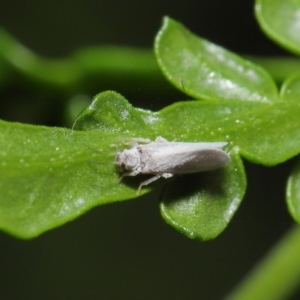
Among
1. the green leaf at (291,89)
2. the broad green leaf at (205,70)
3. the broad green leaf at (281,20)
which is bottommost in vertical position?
the broad green leaf at (205,70)

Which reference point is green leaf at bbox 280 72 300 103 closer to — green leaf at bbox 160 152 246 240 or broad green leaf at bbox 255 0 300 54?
broad green leaf at bbox 255 0 300 54

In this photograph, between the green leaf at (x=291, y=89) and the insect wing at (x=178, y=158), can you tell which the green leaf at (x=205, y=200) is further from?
the green leaf at (x=291, y=89)

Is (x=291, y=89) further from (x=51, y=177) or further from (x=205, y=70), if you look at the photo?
(x=51, y=177)

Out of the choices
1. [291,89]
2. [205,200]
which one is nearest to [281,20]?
[291,89]

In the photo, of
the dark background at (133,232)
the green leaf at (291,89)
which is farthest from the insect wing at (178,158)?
the dark background at (133,232)

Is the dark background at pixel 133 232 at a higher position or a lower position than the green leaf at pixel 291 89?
lower

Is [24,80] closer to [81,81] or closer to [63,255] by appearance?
[81,81]

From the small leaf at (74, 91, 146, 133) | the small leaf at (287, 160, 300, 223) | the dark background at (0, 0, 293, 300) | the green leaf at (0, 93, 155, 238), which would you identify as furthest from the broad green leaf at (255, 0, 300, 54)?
the dark background at (0, 0, 293, 300)

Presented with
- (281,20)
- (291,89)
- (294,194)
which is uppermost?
(281,20)
